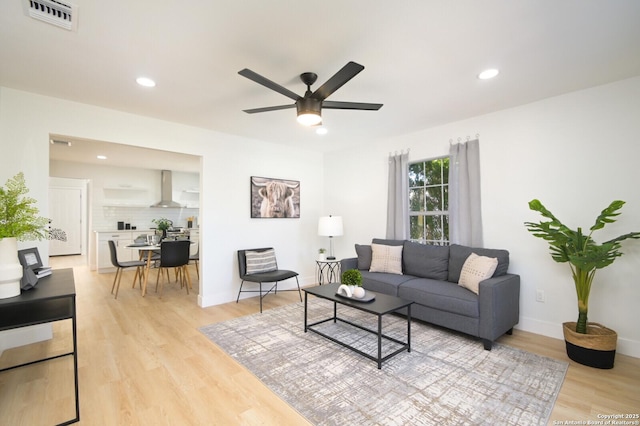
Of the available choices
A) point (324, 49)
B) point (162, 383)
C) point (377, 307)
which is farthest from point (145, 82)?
point (377, 307)

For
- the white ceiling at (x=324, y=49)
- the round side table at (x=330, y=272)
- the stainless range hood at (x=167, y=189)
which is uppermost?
the white ceiling at (x=324, y=49)

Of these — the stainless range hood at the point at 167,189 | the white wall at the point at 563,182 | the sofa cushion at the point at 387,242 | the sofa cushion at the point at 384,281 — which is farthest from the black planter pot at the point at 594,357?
the stainless range hood at the point at 167,189

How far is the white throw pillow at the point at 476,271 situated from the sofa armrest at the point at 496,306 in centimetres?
8

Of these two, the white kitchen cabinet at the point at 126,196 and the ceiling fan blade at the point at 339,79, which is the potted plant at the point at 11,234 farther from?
the white kitchen cabinet at the point at 126,196

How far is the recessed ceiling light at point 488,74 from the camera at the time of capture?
2.52 meters

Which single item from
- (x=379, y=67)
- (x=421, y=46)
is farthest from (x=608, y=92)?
(x=379, y=67)

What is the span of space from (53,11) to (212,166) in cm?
256

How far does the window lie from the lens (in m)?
4.12

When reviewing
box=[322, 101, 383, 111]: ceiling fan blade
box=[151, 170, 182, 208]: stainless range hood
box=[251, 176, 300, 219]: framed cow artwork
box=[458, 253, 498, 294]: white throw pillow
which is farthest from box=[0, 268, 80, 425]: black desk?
box=[151, 170, 182, 208]: stainless range hood

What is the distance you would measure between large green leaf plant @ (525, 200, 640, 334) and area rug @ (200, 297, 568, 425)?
2.10 ft

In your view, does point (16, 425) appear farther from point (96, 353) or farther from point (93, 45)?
point (93, 45)

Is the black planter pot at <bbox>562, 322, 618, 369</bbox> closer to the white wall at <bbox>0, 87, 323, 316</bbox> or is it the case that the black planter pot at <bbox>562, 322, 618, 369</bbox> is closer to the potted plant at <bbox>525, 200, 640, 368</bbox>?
the potted plant at <bbox>525, 200, 640, 368</bbox>

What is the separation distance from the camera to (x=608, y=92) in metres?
2.83

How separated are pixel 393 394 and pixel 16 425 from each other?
2399mm
